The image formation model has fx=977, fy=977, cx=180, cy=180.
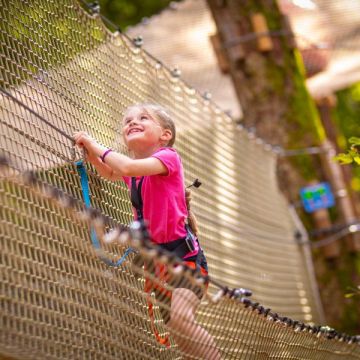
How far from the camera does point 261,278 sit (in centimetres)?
621

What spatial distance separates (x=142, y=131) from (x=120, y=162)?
30 cm

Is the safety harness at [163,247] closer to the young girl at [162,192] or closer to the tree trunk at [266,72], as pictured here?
the young girl at [162,192]

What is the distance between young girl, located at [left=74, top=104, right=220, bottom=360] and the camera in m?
3.04

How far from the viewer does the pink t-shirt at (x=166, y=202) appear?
127 inches

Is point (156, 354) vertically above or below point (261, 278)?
below

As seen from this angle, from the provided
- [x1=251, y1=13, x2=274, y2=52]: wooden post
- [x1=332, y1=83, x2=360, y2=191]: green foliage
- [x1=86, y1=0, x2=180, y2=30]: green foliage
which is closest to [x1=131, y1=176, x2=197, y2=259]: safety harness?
[x1=251, y1=13, x2=274, y2=52]: wooden post

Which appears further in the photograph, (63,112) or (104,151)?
(63,112)

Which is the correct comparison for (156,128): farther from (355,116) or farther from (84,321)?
(355,116)

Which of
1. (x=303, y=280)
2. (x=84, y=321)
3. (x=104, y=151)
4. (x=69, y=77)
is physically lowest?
(x=84, y=321)

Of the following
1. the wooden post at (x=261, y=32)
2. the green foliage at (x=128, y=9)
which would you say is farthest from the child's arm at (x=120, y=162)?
the green foliage at (x=128, y=9)

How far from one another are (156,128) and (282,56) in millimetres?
4789

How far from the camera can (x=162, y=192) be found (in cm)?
326

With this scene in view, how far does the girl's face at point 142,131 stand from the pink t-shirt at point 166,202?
0.29 ft

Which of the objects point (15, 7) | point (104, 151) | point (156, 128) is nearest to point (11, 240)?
point (104, 151)
